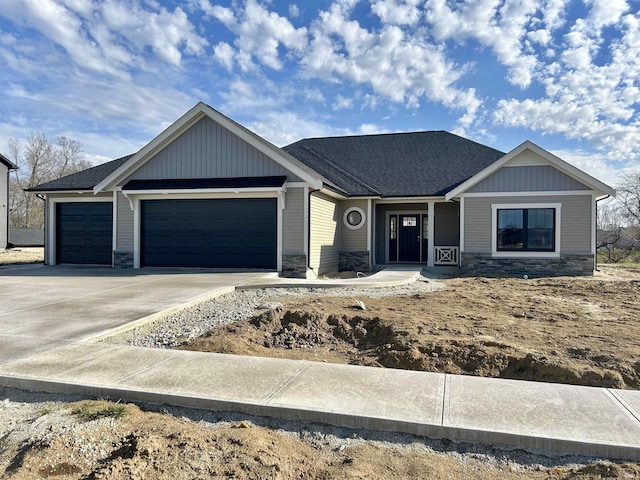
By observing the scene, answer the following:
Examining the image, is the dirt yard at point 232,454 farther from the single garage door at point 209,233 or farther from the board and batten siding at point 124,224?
the board and batten siding at point 124,224

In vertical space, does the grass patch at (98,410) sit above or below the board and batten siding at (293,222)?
below

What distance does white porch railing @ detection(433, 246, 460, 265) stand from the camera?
56.1 feet

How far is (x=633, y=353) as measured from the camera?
535 centimetres

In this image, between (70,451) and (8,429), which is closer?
(70,451)

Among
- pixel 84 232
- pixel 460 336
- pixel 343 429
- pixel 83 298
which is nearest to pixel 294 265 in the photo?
pixel 83 298

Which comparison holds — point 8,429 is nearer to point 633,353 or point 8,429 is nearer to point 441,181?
point 633,353

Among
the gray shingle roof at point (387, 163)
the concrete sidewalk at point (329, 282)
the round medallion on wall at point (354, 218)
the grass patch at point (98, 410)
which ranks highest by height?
the gray shingle roof at point (387, 163)

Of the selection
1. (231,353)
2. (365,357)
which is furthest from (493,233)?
(231,353)

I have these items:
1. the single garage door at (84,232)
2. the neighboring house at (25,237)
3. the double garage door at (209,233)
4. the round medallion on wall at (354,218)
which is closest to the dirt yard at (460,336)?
the double garage door at (209,233)

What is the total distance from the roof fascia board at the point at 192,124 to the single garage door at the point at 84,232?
1.73 meters

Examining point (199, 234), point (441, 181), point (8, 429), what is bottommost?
point (8, 429)

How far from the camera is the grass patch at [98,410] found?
363cm

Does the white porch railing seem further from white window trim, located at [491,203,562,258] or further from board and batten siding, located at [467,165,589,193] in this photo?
board and batten siding, located at [467,165,589,193]

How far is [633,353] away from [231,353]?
4.93 metres
